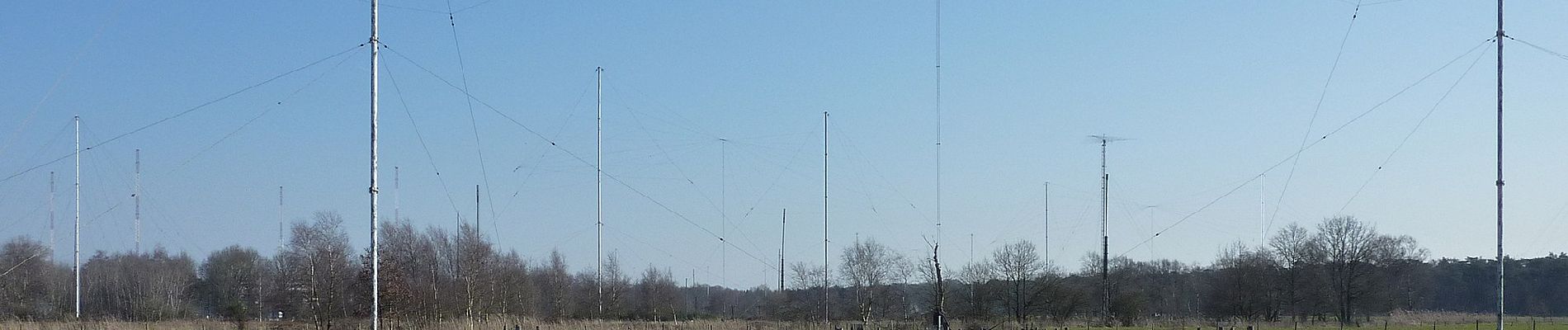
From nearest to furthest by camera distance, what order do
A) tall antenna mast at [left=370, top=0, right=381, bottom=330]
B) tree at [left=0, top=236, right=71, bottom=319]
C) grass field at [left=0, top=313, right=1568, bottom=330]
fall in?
1. tall antenna mast at [left=370, top=0, right=381, bottom=330]
2. grass field at [left=0, top=313, right=1568, bottom=330]
3. tree at [left=0, top=236, right=71, bottom=319]

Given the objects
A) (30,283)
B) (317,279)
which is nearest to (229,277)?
(30,283)

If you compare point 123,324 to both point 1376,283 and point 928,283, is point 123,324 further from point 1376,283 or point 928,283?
point 1376,283

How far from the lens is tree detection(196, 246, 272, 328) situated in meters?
84.1

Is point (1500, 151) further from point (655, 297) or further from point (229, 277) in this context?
point (229, 277)

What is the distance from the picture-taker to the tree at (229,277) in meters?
84.1

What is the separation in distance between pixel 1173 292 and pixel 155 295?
77.1 metres

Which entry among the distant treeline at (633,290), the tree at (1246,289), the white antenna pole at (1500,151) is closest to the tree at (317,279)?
the distant treeline at (633,290)

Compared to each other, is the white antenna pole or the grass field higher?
the white antenna pole

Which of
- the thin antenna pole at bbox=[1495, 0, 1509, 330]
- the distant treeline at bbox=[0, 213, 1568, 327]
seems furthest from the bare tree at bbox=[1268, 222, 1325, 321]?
the thin antenna pole at bbox=[1495, 0, 1509, 330]

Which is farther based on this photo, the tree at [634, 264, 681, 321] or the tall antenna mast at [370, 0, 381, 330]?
the tree at [634, 264, 681, 321]

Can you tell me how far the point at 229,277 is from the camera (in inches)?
3423

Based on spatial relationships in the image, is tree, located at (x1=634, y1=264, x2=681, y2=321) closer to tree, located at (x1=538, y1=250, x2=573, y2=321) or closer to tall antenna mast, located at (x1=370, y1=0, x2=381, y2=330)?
tree, located at (x1=538, y1=250, x2=573, y2=321)

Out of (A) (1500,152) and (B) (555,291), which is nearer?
(A) (1500,152)

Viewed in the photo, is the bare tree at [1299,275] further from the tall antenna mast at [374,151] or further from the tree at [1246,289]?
the tall antenna mast at [374,151]
